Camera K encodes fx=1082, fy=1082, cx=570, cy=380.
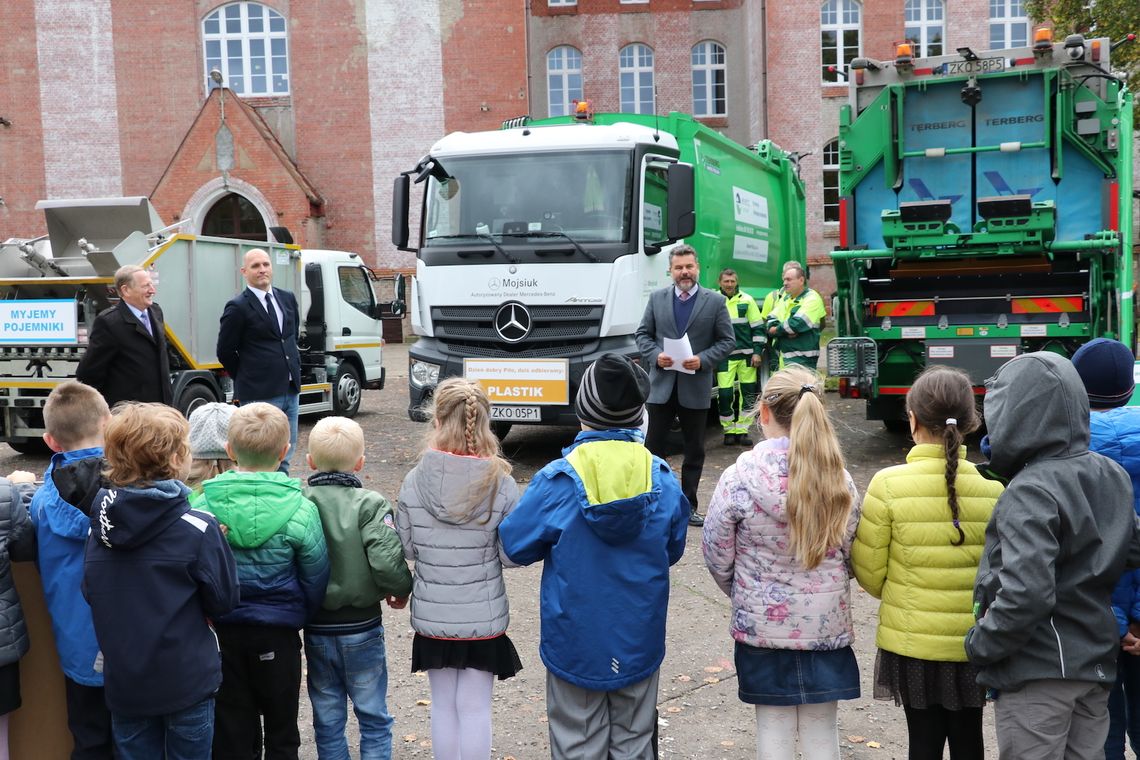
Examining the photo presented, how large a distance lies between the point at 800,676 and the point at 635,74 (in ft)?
105

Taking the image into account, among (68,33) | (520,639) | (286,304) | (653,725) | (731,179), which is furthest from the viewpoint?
(68,33)

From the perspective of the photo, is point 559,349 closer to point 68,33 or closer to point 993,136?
point 993,136

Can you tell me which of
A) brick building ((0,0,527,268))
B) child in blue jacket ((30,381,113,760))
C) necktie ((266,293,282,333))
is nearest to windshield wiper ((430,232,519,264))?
necktie ((266,293,282,333))

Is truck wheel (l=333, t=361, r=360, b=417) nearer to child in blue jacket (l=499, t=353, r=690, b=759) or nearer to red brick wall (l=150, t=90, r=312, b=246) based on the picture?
child in blue jacket (l=499, t=353, r=690, b=759)

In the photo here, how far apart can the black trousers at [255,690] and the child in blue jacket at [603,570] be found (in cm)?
81

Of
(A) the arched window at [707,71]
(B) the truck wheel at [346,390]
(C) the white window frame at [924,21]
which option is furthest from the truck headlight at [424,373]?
(C) the white window frame at [924,21]

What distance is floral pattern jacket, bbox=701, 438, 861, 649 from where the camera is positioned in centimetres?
330

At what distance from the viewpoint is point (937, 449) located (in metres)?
3.26

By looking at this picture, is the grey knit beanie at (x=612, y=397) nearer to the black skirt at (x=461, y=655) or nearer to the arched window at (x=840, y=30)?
Answer: the black skirt at (x=461, y=655)

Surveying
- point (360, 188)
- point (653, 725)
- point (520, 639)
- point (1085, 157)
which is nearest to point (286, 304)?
point (520, 639)

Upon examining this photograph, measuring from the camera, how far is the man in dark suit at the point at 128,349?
7355mm

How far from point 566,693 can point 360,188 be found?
92.1 ft

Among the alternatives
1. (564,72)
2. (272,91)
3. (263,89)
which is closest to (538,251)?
(272,91)

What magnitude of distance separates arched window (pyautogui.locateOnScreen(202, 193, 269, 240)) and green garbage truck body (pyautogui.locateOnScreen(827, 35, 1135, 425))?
2225 cm
